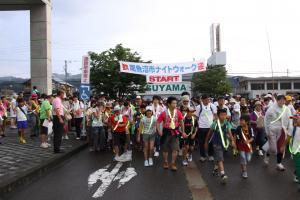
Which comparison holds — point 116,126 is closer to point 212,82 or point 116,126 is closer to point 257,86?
point 212,82

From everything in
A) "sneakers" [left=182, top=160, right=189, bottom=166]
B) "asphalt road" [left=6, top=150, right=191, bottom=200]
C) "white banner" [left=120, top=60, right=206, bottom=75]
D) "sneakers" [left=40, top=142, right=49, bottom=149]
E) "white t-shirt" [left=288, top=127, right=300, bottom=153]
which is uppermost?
"white banner" [left=120, top=60, right=206, bottom=75]

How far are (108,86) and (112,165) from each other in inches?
574

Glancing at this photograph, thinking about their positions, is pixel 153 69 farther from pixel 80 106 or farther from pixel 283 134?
pixel 283 134

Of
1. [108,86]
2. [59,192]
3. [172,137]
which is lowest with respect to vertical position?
[59,192]

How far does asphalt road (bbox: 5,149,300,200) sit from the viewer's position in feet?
21.6

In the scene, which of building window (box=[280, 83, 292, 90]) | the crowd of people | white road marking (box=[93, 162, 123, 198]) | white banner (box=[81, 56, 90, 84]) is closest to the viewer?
white road marking (box=[93, 162, 123, 198])

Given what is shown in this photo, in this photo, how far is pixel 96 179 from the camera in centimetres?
806

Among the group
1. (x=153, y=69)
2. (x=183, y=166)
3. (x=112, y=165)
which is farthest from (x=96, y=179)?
(x=153, y=69)

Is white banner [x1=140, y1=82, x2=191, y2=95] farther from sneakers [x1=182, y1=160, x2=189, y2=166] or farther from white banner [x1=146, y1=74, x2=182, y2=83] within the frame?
sneakers [x1=182, y1=160, x2=189, y2=166]

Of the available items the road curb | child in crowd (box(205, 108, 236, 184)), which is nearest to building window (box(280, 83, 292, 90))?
the road curb

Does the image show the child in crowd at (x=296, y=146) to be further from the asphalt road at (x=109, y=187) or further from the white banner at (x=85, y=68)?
the white banner at (x=85, y=68)

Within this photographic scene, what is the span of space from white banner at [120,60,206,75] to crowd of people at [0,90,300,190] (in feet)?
12.4

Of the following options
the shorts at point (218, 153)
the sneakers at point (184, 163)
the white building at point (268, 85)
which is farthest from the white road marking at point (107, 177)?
the white building at point (268, 85)

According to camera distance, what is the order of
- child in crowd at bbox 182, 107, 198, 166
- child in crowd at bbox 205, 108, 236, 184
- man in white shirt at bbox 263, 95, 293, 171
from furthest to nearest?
1. child in crowd at bbox 182, 107, 198, 166
2. man in white shirt at bbox 263, 95, 293, 171
3. child in crowd at bbox 205, 108, 236, 184
